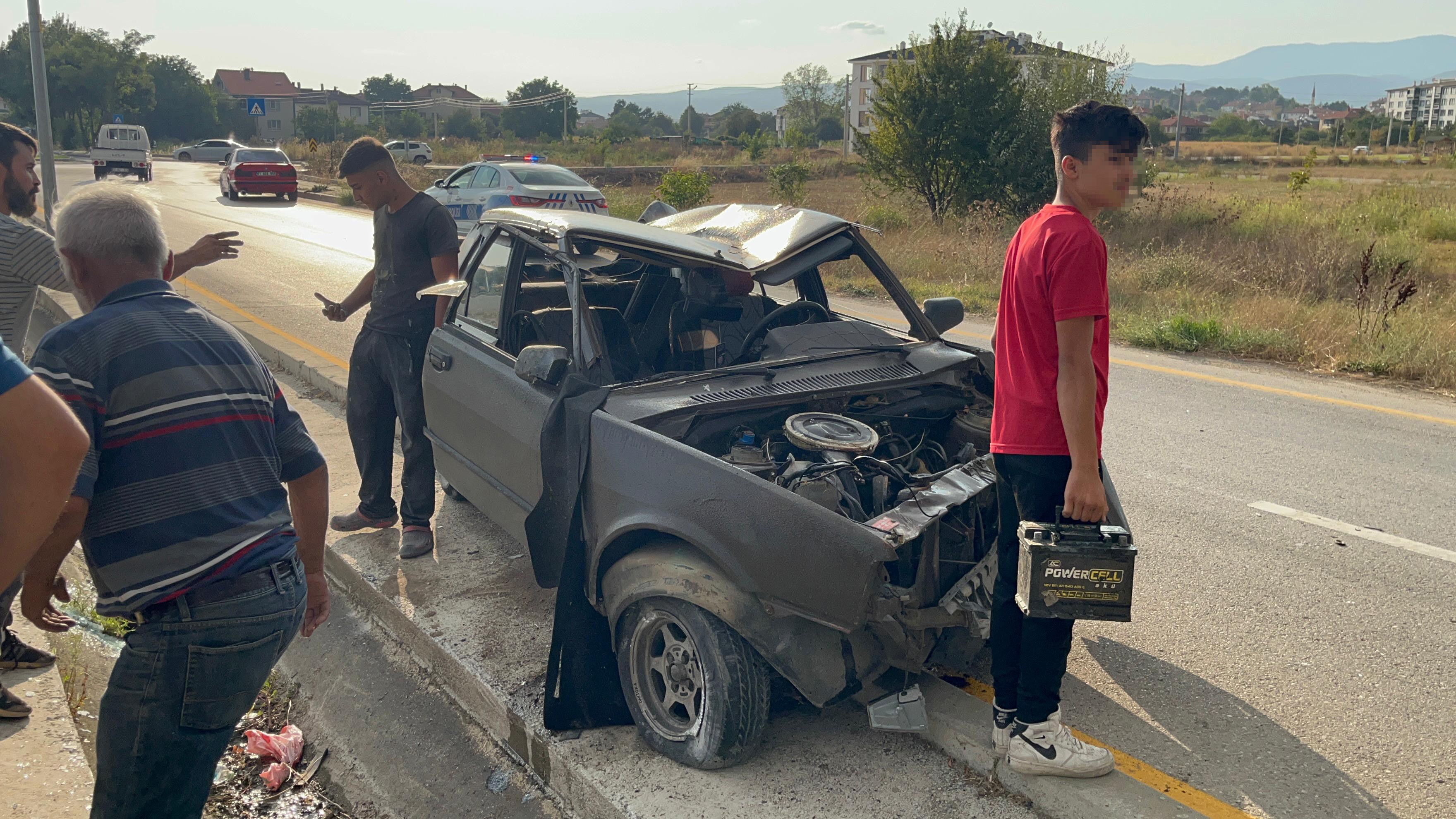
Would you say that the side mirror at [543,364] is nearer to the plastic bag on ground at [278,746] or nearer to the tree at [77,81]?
the plastic bag on ground at [278,746]

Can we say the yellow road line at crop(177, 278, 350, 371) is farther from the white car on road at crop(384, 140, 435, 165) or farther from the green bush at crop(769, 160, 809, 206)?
the white car on road at crop(384, 140, 435, 165)

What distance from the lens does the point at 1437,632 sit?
410 cm

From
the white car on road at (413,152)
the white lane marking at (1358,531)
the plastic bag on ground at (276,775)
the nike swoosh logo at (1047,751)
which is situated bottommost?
the plastic bag on ground at (276,775)

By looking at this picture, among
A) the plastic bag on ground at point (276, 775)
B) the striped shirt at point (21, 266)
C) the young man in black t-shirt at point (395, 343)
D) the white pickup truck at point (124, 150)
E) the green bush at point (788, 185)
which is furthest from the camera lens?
the white pickup truck at point (124, 150)

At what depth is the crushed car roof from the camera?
4.25m

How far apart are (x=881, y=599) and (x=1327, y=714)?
5.84 feet

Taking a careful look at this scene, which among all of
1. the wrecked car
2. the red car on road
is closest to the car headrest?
the wrecked car

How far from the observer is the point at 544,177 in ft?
59.6

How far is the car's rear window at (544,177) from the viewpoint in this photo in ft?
58.7

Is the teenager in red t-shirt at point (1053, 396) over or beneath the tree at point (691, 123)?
beneath

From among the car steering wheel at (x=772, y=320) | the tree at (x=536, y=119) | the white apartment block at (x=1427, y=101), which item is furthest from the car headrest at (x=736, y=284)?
the white apartment block at (x=1427, y=101)

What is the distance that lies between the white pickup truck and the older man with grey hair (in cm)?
4124

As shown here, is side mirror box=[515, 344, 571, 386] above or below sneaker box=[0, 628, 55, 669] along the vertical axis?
above

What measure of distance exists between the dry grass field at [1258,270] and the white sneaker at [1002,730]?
295 inches
